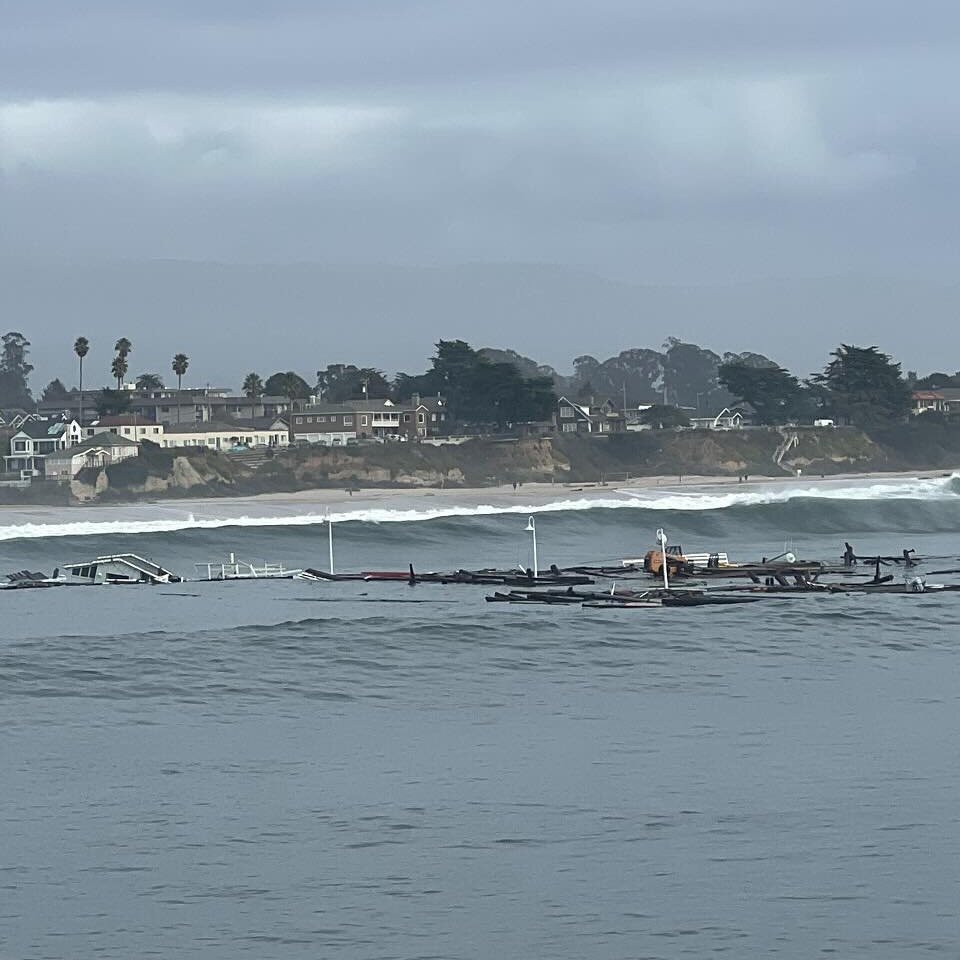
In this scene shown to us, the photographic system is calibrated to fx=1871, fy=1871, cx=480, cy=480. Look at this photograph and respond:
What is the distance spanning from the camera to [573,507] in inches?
4651

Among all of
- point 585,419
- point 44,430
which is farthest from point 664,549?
point 585,419

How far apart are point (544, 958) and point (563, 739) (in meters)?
12.1

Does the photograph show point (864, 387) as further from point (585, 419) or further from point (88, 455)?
point (88, 455)

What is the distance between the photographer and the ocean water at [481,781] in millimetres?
22234

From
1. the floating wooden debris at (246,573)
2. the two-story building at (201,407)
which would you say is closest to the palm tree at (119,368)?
the two-story building at (201,407)

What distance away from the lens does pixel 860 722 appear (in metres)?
34.5

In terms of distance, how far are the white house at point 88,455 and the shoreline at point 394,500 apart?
34.2 feet

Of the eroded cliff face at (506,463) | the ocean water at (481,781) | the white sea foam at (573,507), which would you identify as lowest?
the white sea foam at (573,507)

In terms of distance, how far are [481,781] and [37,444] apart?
5102 inches

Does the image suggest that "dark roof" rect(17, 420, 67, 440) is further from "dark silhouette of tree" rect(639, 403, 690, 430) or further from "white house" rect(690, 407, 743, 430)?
"white house" rect(690, 407, 743, 430)

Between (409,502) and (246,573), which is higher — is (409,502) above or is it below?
above

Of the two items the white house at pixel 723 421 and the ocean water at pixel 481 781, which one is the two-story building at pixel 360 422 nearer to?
the white house at pixel 723 421

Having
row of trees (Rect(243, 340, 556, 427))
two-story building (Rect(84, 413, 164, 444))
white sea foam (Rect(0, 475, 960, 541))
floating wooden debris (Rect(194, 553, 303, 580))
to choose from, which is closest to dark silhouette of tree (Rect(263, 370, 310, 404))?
row of trees (Rect(243, 340, 556, 427))

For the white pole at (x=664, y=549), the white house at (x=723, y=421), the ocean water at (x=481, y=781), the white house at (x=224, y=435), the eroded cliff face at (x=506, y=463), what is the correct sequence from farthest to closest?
the white house at (x=723, y=421)
the white house at (x=224, y=435)
the eroded cliff face at (x=506, y=463)
the white pole at (x=664, y=549)
the ocean water at (x=481, y=781)
